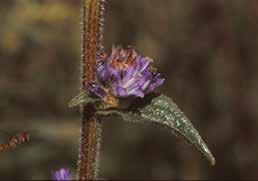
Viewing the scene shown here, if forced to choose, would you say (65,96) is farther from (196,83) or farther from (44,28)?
(196,83)

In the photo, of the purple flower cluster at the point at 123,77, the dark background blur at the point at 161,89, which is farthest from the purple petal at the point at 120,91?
the dark background blur at the point at 161,89

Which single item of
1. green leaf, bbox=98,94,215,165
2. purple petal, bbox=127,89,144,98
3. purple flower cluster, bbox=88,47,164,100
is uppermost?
purple flower cluster, bbox=88,47,164,100

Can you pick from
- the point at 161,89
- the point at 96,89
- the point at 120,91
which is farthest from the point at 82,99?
the point at 161,89

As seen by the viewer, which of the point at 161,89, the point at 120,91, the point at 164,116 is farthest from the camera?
the point at 161,89

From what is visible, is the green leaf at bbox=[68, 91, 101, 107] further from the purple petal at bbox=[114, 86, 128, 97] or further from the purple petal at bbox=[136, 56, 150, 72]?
the purple petal at bbox=[136, 56, 150, 72]

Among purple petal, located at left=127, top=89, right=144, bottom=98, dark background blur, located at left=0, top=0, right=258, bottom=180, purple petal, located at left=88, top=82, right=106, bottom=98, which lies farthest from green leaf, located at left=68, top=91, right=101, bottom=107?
dark background blur, located at left=0, top=0, right=258, bottom=180

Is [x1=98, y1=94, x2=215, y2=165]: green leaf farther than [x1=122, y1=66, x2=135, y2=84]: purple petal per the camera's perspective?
No

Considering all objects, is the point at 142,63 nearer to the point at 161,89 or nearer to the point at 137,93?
the point at 137,93
